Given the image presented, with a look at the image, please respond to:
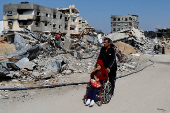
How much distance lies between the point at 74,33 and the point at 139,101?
49275mm

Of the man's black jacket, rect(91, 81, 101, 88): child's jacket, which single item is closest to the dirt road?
rect(91, 81, 101, 88): child's jacket

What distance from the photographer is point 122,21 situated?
271ft

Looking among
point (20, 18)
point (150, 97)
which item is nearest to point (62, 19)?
point (20, 18)

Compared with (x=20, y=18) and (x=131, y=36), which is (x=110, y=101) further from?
(x=20, y=18)

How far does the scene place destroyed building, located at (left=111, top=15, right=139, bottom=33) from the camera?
8169 cm

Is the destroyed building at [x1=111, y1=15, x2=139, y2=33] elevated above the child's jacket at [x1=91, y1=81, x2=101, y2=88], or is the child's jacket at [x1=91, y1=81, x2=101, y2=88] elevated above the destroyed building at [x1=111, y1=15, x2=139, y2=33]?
the destroyed building at [x1=111, y1=15, x2=139, y2=33]

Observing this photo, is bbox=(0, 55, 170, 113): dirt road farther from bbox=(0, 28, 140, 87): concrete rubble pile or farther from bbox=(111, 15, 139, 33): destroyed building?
bbox=(111, 15, 139, 33): destroyed building

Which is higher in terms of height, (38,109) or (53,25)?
(53,25)

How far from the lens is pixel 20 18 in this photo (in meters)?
40.7

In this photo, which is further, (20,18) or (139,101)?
(20,18)

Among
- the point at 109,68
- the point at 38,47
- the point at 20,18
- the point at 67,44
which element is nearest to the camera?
the point at 109,68

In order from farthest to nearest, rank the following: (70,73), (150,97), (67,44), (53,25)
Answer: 1. (53,25)
2. (67,44)
3. (70,73)
4. (150,97)

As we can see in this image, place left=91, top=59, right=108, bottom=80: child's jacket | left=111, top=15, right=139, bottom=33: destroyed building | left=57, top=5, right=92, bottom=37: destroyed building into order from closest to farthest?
left=91, top=59, right=108, bottom=80: child's jacket < left=57, top=5, right=92, bottom=37: destroyed building < left=111, top=15, right=139, bottom=33: destroyed building

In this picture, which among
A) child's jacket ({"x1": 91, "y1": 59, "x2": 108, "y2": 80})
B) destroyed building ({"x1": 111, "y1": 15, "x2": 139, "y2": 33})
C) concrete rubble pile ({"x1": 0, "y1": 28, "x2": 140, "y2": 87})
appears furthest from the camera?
destroyed building ({"x1": 111, "y1": 15, "x2": 139, "y2": 33})
